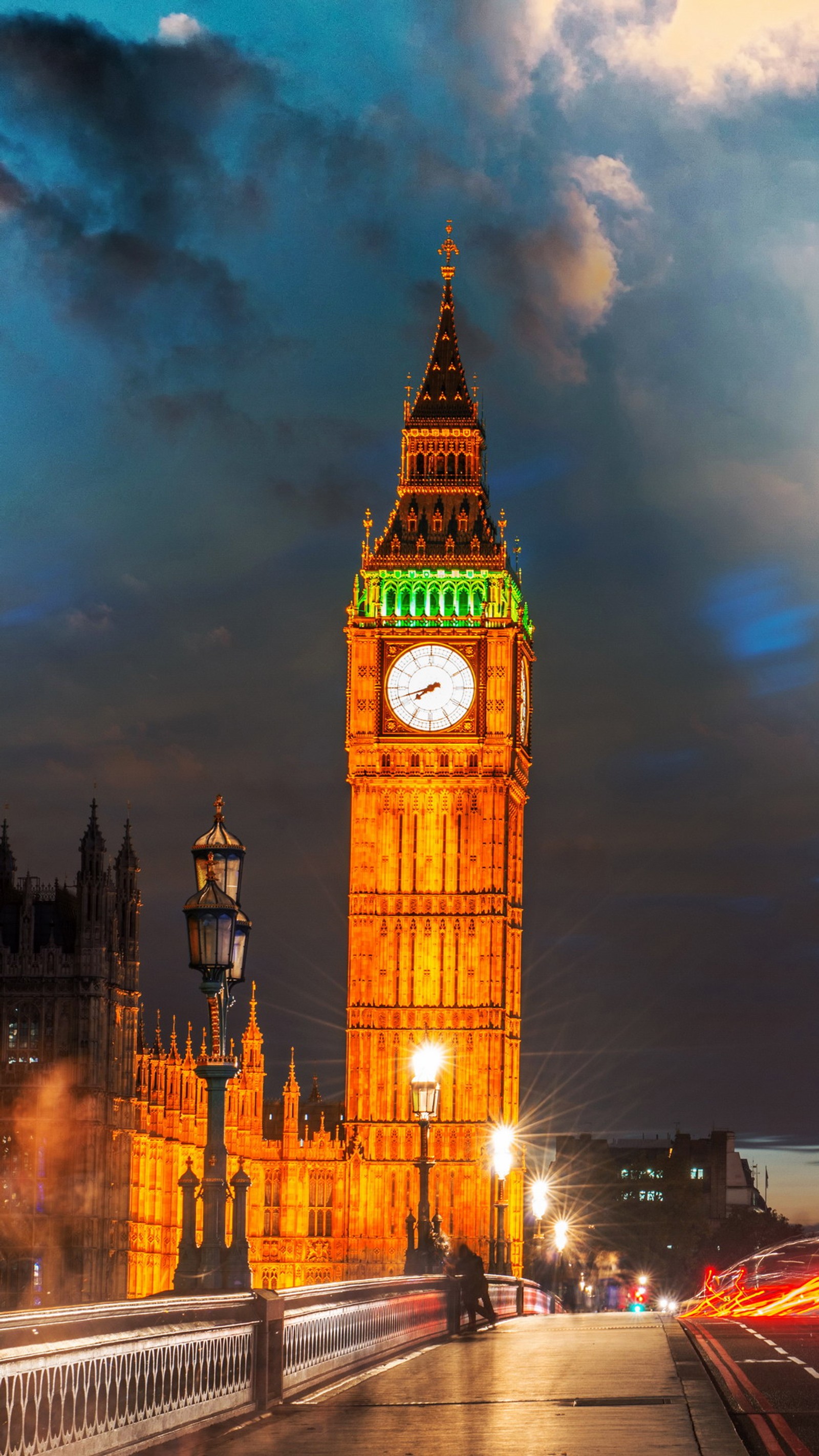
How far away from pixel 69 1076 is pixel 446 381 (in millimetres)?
38759

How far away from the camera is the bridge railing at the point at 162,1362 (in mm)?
13203

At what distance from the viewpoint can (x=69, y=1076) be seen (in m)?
73.1

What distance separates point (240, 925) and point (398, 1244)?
6728cm

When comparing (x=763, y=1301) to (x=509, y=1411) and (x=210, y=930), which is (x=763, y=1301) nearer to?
(x=210, y=930)

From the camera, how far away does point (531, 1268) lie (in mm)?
148125

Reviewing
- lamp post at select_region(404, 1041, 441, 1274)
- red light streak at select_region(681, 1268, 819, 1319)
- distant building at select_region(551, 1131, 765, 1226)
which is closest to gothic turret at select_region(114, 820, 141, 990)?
red light streak at select_region(681, 1268, 819, 1319)

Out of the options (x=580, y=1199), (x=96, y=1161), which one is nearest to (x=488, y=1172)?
(x=96, y=1161)

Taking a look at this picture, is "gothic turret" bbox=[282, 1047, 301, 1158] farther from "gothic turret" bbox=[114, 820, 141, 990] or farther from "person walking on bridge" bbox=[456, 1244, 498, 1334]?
"person walking on bridge" bbox=[456, 1244, 498, 1334]

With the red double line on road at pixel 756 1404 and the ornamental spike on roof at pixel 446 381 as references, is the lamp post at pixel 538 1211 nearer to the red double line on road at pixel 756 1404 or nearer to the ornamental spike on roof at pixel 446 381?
the ornamental spike on roof at pixel 446 381

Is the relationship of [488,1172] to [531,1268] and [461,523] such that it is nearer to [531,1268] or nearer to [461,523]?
[461,523]

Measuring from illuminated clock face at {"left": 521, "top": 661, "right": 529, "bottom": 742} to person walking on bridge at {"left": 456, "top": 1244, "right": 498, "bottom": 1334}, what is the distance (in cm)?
5861

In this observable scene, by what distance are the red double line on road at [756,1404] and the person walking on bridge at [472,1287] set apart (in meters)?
4.92

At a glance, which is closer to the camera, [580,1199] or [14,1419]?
[14,1419]

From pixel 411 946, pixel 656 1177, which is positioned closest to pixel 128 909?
pixel 411 946
